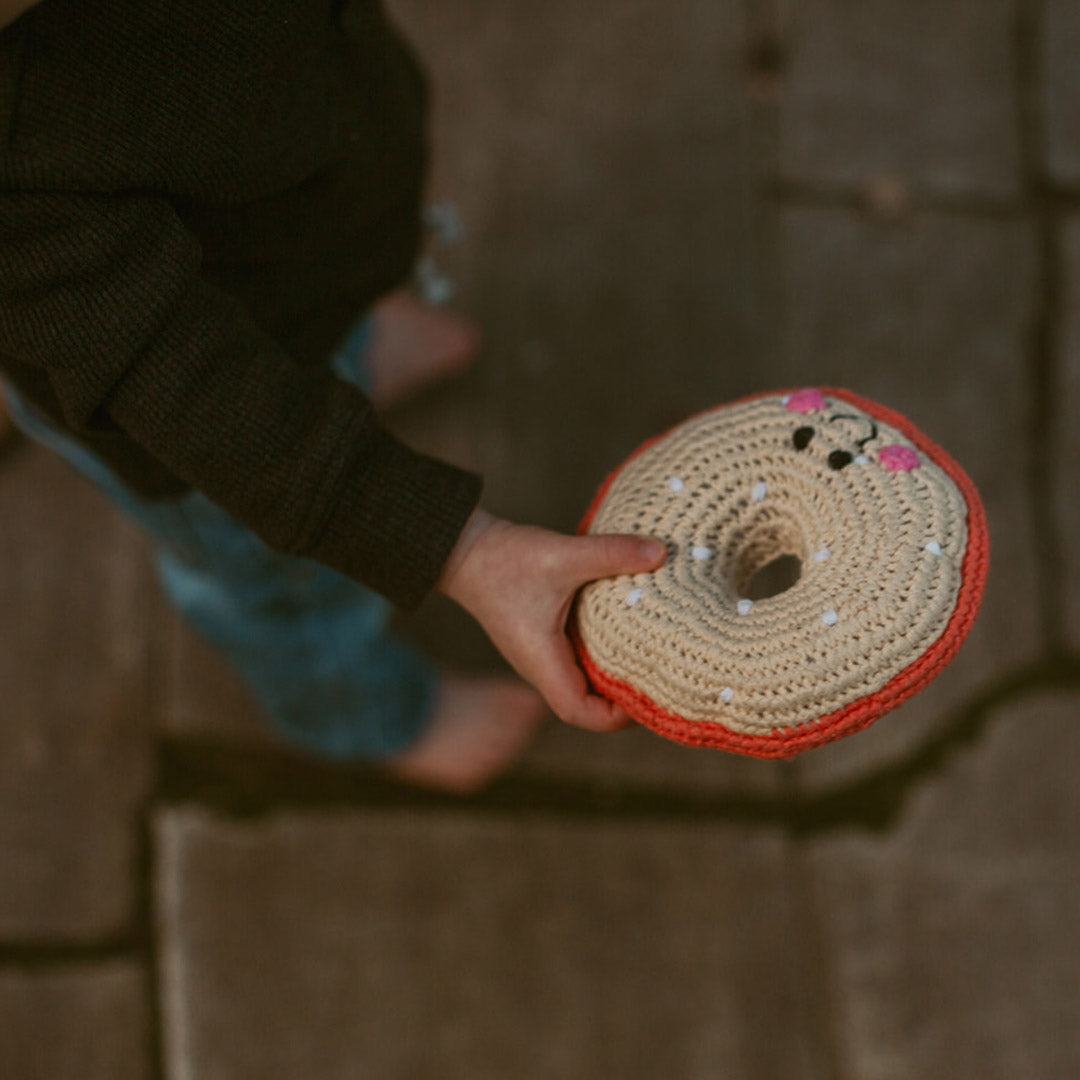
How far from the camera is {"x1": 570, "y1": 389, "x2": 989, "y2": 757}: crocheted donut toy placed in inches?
24.8

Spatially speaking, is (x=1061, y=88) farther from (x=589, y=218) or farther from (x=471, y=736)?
(x=471, y=736)

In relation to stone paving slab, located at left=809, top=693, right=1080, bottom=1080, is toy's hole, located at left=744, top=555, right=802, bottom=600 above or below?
above

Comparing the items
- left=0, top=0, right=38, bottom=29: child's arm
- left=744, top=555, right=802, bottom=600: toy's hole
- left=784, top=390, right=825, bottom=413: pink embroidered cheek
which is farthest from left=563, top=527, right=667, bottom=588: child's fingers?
left=744, top=555, right=802, bottom=600: toy's hole

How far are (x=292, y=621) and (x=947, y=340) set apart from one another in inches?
39.0

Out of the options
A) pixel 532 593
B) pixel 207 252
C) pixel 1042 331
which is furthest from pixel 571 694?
pixel 1042 331

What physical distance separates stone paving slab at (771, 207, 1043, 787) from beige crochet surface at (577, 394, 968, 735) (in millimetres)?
720

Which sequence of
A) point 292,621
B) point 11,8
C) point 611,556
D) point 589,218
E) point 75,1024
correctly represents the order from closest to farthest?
point 11,8 → point 611,556 → point 292,621 → point 75,1024 → point 589,218

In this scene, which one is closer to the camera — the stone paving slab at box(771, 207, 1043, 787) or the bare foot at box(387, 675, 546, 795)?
the bare foot at box(387, 675, 546, 795)

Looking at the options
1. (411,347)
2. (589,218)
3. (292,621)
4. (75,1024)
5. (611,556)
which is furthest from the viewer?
(589,218)

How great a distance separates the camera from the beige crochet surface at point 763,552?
0.63 m

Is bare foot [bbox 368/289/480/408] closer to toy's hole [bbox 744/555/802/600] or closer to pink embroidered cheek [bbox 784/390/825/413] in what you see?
toy's hole [bbox 744/555/802/600]

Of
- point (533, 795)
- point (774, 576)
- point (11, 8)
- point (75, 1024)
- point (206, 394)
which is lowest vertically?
point (75, 1024)

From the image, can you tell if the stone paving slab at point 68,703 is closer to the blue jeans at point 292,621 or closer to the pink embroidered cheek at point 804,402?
the blue jeans at point 292,621

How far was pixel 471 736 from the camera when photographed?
49.1 inches
